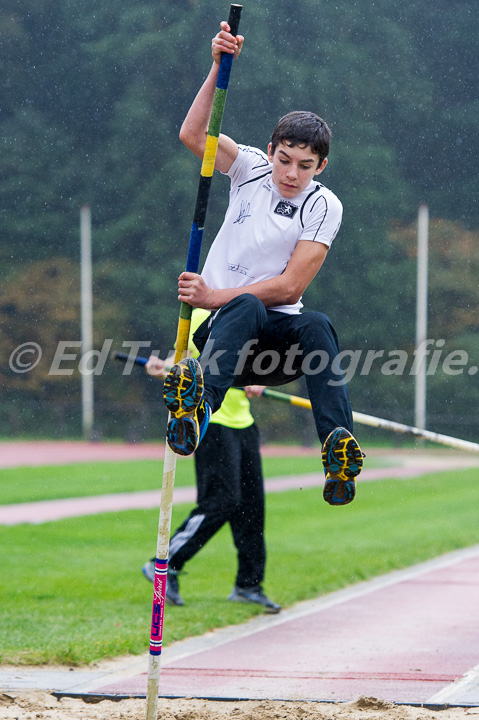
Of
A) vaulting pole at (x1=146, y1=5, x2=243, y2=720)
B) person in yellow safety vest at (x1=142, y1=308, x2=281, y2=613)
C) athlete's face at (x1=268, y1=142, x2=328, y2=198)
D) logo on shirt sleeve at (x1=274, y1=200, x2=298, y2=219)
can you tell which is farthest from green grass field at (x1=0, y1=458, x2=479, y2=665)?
athlete's face at (x1=268, y1=142, x2=328, y2=198)

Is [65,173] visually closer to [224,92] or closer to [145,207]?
[145,207]

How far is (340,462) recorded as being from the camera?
4711 millimetres

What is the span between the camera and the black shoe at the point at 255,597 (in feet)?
25.5

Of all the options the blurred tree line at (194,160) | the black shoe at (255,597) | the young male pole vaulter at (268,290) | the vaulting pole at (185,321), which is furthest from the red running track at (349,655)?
the blurred tree line at (194,160)

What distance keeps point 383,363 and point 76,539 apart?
26.1 m

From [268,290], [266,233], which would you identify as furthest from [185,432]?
[266,233]

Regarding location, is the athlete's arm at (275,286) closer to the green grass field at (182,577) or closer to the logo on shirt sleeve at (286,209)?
the logo on shirt sleeve at (286,209)

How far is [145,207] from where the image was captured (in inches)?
1505

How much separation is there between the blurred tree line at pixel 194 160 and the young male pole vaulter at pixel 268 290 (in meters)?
30.4

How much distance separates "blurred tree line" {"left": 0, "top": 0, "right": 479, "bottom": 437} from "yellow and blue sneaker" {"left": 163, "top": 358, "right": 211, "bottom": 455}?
31143mm

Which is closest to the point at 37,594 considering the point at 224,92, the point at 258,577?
the point at 258,577

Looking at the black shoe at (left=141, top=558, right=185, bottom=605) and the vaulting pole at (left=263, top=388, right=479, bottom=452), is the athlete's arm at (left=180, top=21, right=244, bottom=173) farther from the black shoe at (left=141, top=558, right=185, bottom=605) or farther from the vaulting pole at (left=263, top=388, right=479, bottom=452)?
the black shoe at (left=141, top=558, right=185, bottom=605)

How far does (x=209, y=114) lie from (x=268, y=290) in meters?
0.91
